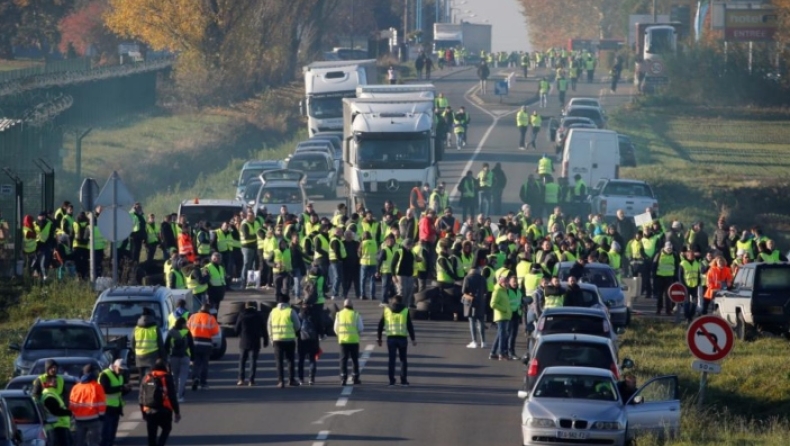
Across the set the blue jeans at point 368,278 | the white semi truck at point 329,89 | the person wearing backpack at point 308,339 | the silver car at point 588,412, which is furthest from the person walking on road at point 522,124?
the silver car at point 588,412

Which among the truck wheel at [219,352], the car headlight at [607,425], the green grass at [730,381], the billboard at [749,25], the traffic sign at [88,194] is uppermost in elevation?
the billboard at [749,25]

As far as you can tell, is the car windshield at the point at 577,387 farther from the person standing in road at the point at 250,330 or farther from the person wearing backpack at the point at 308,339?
the person standing in road at the point at 250,330

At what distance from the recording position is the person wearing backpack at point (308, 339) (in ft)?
79.3

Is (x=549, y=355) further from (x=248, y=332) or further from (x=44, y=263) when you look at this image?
(x=44, y=263)

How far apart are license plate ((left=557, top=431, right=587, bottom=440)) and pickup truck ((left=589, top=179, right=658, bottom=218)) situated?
26.3 meters

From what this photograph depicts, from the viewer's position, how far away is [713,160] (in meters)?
67.2

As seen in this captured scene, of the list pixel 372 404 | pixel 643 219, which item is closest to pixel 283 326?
pixel 372 404

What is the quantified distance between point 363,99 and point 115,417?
91.0 feet

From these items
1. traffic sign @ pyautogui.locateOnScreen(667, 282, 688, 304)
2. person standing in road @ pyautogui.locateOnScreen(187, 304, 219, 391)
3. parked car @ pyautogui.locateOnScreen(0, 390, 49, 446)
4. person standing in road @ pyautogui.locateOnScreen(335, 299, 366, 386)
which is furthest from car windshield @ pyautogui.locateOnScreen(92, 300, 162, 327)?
traffic sign @ pyautogui.locateOnScreen(667, 282, 688, 304)

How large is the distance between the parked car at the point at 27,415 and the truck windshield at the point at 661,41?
79239 mm

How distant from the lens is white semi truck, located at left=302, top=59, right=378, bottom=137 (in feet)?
206

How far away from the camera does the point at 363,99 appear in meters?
46.3

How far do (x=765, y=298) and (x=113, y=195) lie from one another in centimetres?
1196

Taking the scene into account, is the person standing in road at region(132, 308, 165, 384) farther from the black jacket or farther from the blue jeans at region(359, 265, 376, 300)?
the blue jeans at region(359, 265, 376, 300)
